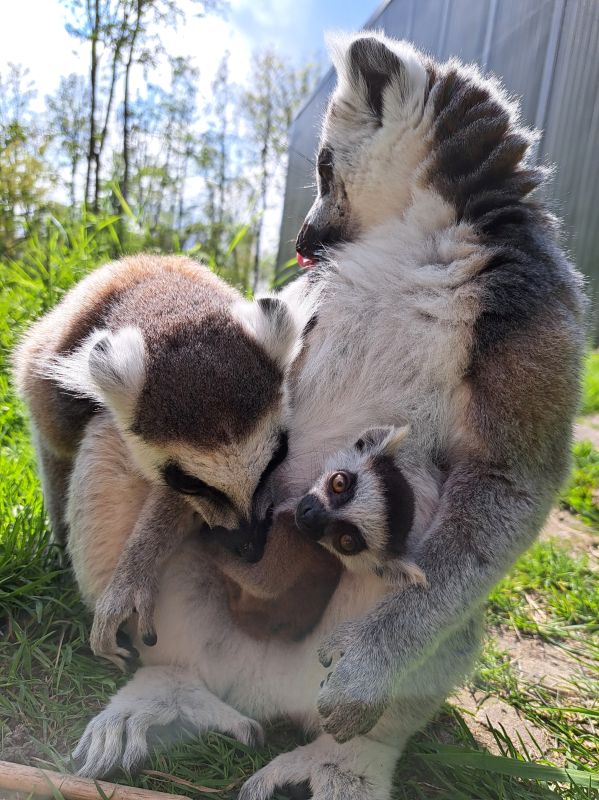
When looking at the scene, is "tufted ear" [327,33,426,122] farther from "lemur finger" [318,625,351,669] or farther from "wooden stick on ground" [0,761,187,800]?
"wooden stick on ground" [0,761,187,800]

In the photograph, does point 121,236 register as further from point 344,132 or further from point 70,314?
point 344,132

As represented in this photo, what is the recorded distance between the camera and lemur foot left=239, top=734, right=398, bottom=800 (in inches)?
60.7

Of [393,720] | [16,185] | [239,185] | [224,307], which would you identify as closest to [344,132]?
[224,307]

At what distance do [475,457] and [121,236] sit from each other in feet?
12.8

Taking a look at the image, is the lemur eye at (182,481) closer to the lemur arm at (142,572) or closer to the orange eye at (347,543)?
the lemur arm at (142,572)

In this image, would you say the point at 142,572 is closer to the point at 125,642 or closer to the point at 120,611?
the point at 120,611

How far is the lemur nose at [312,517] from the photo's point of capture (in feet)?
4.99

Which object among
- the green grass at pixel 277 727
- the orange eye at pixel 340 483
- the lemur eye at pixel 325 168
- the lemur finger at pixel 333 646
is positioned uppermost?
the lemur eye at pixel 325 168

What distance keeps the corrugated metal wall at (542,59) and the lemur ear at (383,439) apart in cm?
203

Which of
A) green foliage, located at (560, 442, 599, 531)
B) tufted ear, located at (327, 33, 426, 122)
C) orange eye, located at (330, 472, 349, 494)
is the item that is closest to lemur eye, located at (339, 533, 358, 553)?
orange eye, located at (330, 472, 349, 494)

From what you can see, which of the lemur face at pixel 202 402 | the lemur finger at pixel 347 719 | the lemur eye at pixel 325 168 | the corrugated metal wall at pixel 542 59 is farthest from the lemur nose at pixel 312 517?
the corrugated metal wall at pixel 542 59

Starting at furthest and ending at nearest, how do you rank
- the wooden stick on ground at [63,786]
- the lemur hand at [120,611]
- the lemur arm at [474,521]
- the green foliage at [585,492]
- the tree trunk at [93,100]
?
the green foliage at [585,492], the tree trunk at [93,100], the lemur hand at [120,611], the lemur arm at [474,521], the wooden stick on ground at [63,786]

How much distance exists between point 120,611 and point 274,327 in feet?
3.05

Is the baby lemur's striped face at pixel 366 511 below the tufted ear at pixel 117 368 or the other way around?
below
